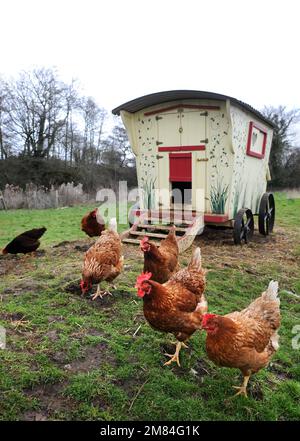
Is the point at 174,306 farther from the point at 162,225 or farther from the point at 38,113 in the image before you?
the point at 38,113

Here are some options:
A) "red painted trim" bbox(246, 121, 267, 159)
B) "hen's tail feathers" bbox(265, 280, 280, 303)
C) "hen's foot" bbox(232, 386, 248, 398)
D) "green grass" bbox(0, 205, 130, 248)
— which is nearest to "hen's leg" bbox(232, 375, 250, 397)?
"hen's foot" bbox(232, 386, 248, 398)

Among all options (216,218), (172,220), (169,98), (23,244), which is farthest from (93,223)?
(169,98)

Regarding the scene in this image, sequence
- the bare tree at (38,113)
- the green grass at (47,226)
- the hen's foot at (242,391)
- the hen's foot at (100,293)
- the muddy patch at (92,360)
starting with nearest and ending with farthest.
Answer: the hen's foot at (242,391) < the muddy patch at (92,360) < the hen's foot at (100,293) < the green grass at (47,226) < the bare tree at (38,113)

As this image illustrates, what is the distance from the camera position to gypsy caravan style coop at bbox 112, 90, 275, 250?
6.46 metres

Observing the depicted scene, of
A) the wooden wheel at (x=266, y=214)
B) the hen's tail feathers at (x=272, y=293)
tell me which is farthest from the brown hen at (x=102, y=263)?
the wooden wheel at (x=266, y=214)

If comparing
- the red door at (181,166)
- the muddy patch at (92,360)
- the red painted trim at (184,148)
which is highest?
the red painted trim at (184,148)

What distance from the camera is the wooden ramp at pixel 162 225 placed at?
6414 mm

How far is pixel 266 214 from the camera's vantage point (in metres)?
8.25

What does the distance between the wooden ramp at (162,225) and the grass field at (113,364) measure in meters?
1.75

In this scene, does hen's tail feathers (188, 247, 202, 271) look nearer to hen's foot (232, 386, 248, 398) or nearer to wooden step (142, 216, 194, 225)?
hen's foot (232, 386, 248, 398)

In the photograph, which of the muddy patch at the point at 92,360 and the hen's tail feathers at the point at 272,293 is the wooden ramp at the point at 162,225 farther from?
the muddy patch at the point at 92,360

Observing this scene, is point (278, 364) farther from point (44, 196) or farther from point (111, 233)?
point (44, 196)
